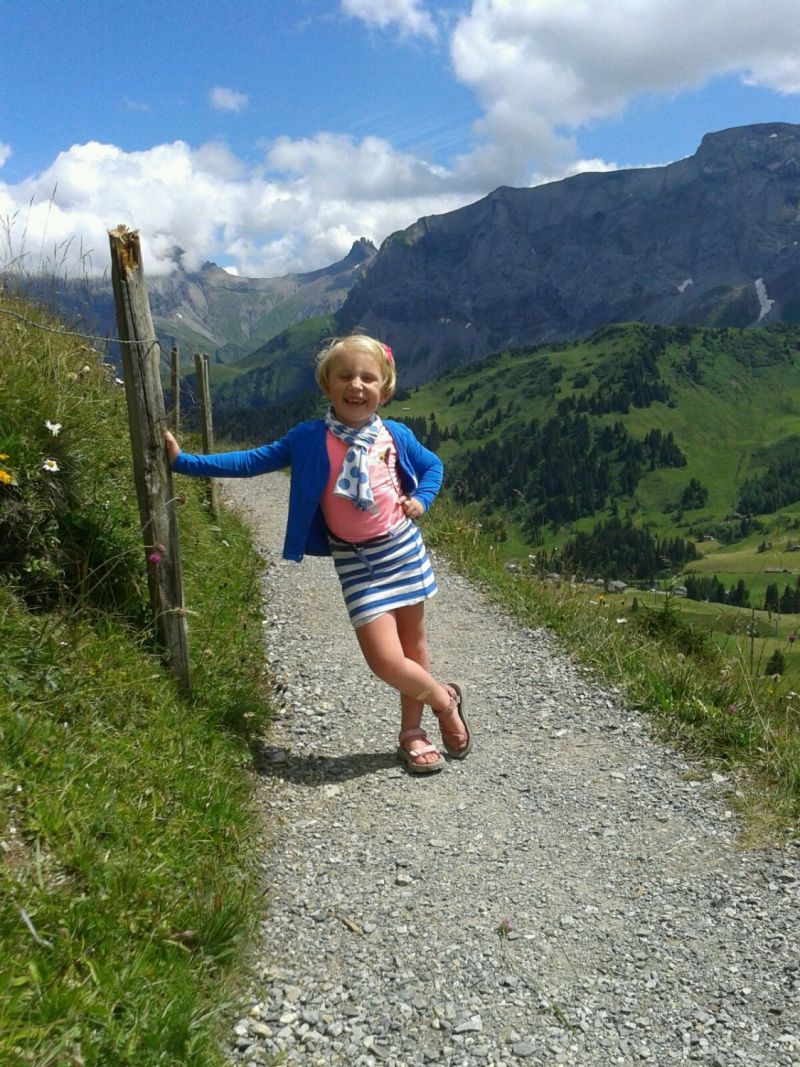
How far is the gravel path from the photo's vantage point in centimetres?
363

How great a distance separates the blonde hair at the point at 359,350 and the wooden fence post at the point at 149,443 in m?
1.10

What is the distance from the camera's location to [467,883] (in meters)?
4.74

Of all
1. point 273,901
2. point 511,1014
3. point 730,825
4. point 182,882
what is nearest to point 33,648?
point 182,882

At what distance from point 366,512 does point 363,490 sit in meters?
0.18

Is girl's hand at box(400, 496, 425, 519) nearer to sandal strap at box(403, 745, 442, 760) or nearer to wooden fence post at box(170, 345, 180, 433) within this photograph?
sandal strap at box(403, 745, 442, 760)

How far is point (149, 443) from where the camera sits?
5551mm

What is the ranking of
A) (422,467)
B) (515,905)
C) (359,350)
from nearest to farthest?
(515,905), (359,350), (422,467)

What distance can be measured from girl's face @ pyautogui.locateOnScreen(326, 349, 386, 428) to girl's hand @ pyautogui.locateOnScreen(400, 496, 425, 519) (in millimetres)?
635

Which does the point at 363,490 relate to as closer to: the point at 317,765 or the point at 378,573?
the point at 378,573

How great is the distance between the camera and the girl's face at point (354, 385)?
210 inches

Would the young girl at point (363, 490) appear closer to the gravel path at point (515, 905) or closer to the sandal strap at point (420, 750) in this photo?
the sandal strap at point (420, 750)

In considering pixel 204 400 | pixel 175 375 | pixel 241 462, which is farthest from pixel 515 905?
pixel 204 400

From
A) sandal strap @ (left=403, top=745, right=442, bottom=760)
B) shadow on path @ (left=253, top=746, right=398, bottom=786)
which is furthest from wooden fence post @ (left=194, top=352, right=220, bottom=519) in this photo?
sandal strap @ (left=403, top=745, right=442, bottom=760)

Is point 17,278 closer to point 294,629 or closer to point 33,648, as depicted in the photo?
point 294,629
